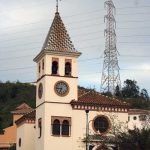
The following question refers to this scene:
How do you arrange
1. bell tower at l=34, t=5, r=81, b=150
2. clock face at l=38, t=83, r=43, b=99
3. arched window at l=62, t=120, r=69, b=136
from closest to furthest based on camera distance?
bell tower at l=34, t=5, r=81, b=150 → arched window at l=62, t=120, r=69, b=136 → clock face at l=38, t=83, r=43, b=99

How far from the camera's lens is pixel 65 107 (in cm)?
6988

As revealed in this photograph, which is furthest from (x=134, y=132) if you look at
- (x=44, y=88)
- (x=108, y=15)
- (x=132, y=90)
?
(x=132, y=90)

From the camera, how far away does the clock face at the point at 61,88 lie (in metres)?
70.4

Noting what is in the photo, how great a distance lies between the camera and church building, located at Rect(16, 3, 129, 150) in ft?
226

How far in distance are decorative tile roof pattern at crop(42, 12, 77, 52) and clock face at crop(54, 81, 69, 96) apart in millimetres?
4083

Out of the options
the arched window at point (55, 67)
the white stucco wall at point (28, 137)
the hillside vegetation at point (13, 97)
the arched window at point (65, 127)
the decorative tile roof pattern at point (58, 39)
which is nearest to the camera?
the arched window at point (65, 127)

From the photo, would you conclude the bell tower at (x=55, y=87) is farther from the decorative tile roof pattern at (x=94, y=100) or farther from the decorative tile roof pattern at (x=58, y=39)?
the decorative tile roof pattern at (x=94, y=100)

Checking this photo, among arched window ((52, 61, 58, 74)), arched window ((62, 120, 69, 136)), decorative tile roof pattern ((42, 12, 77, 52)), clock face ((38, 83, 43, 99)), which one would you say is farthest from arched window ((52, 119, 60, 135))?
decorative tile roof pattern ((42, 12, 77, 52))

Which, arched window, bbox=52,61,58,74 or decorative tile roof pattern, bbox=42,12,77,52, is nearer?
arched window, bbox=52,61,58,74

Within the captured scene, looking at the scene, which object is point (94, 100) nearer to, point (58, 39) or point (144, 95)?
point (58, 39)

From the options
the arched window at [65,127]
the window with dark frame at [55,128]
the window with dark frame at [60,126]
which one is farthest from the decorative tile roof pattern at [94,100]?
the window with dark frame at [55,128]

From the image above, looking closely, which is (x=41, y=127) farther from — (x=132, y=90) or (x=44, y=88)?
(x=132, y=90)

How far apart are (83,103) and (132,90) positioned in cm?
9571

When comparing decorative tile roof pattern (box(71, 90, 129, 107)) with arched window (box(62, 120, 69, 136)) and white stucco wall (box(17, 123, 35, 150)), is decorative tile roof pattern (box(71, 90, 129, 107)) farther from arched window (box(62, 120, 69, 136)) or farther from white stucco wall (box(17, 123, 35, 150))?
white stucco wall (box(17, 123, 35, 150))
